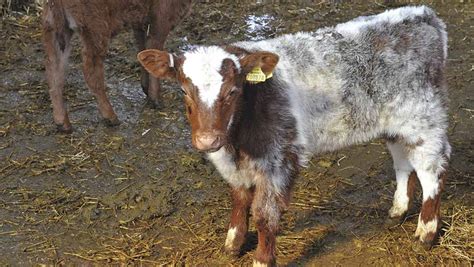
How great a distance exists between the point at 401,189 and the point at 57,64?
3.52 m

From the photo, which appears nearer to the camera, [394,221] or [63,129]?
[394,221]

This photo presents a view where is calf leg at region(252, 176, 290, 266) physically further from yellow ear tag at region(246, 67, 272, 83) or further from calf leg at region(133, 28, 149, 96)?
calf leg at region(133, 28, 149, 96)

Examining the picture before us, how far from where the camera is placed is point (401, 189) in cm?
521

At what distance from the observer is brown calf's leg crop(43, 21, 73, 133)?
21.0 feet

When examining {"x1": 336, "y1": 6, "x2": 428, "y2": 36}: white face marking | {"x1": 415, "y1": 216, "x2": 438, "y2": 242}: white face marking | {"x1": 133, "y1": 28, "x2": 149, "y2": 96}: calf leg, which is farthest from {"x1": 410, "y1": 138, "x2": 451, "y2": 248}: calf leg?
{"x1": 133, "y1": 28, "x2": 149, "y2": 96}: calf leg

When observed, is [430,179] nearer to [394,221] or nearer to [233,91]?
[394,221]

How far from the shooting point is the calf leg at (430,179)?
15.5 feet

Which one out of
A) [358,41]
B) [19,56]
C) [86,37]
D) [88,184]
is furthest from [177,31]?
[358,41]

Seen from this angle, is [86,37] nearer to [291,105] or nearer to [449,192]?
[291,105]

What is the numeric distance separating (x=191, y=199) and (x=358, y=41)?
6.48ft

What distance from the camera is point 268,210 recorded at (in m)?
4.34

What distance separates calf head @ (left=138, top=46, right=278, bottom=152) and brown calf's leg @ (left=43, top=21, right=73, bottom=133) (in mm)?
2624

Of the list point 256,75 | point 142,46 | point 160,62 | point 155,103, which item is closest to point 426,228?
point 256,75

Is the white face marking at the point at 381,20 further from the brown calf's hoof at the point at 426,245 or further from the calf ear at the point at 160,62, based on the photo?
the brown calf's hoof at the point at 426,245
